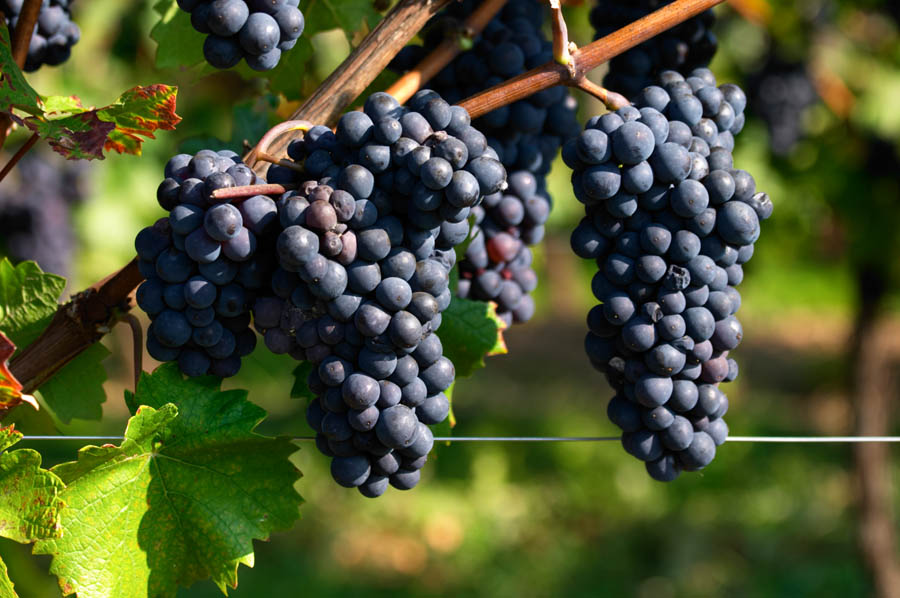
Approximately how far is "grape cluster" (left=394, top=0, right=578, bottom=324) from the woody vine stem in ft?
0.55

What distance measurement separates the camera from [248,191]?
85 cm

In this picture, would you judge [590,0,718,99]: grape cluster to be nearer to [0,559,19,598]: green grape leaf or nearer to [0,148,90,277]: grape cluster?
[0,559,19,598]: green grape leaf

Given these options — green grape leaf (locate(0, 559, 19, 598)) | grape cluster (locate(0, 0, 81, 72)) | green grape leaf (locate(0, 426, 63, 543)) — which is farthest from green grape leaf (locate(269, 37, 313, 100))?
green grape leaf (locate(0, 559, 19, 598))

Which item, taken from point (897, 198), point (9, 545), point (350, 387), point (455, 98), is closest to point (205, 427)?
point (350, 387)

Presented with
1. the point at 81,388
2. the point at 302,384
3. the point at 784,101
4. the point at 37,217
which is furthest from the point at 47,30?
the point at 784,101

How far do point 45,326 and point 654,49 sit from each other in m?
0.86

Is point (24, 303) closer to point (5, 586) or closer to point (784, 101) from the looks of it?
point (5, 586)

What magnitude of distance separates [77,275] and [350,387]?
299cm

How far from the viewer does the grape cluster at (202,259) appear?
0.85 metres

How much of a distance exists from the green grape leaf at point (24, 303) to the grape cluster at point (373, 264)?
0.37 metres

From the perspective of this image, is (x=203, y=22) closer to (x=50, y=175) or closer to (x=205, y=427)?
(x=205, y=427)

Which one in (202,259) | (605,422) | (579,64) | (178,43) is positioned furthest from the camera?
(605,422)

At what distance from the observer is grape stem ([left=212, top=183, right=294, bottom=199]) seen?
2.74ft

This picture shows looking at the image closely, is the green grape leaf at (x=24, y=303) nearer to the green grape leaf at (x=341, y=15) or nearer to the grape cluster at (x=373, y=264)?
the grape cluster at (x=373, y=264)
